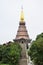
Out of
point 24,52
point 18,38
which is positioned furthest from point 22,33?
point 24,52

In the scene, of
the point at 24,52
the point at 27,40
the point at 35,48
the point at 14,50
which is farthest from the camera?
the point at 27,40

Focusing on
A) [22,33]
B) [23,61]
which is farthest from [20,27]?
[23,61]

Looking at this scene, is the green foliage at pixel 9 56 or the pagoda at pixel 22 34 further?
the pagoda at pixel 22 34

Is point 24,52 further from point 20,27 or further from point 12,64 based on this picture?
point 20,27

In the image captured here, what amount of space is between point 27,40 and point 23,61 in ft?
106

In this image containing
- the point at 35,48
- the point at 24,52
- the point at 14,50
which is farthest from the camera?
the point at 24,52

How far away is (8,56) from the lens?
6369 cm

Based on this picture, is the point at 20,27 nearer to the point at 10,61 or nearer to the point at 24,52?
the point at 24,52

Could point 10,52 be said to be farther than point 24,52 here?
No

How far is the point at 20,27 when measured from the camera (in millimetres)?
105000

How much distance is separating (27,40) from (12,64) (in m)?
37.6

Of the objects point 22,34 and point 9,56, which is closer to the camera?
point 9,56

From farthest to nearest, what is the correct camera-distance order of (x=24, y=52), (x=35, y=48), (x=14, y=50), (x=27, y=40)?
(x=27, y=40), (x=24, y=52), (x=14, y=50), (x=35, y=48)

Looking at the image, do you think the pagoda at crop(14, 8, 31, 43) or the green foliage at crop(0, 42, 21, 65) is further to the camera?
the pagoda at crop(14, 8, 31, 43)
